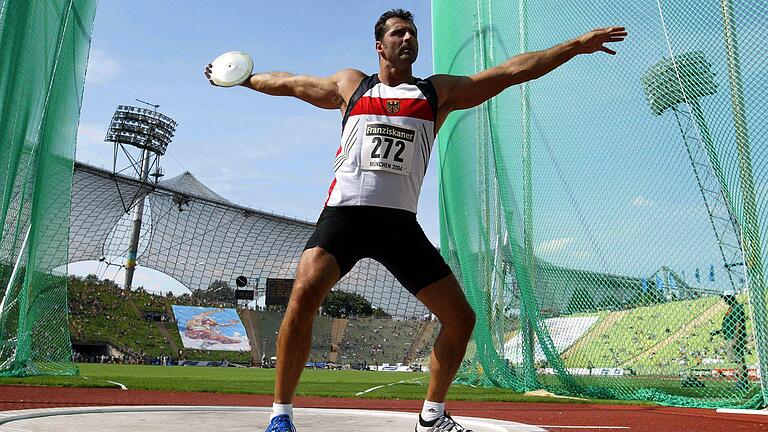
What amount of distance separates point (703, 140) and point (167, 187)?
189ft

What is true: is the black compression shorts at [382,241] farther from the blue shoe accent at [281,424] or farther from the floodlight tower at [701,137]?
the floodlight tower at [701,137]

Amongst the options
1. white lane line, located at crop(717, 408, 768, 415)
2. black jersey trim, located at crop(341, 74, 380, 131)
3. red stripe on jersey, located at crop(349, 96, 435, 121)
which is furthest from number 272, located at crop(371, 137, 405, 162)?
white lane line, located at crop(717, 408, 768, 415)

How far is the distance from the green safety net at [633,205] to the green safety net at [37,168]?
239 inches

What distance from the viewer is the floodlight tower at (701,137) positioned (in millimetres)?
5797

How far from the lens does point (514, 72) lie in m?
3.29

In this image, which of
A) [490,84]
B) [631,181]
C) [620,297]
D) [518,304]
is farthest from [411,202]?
[518,304]

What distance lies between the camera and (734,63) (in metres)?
5.74

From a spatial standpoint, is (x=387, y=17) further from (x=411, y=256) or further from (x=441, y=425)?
(x=441, y=425)

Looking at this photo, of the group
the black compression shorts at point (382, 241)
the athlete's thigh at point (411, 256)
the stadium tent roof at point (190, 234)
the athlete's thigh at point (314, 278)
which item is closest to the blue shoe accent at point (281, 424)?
the athlete's thigh at point (314, 278)

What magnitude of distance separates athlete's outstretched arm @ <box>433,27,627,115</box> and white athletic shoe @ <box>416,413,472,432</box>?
150cm

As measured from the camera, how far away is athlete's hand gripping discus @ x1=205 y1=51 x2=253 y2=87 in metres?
3.49

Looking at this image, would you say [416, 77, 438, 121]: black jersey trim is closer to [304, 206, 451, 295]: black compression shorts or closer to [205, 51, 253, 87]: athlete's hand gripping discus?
[304, 206, 451, 295]: black compression shorts

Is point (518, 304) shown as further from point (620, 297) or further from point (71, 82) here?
point (71, 82)

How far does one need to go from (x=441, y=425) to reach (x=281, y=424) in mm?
809
